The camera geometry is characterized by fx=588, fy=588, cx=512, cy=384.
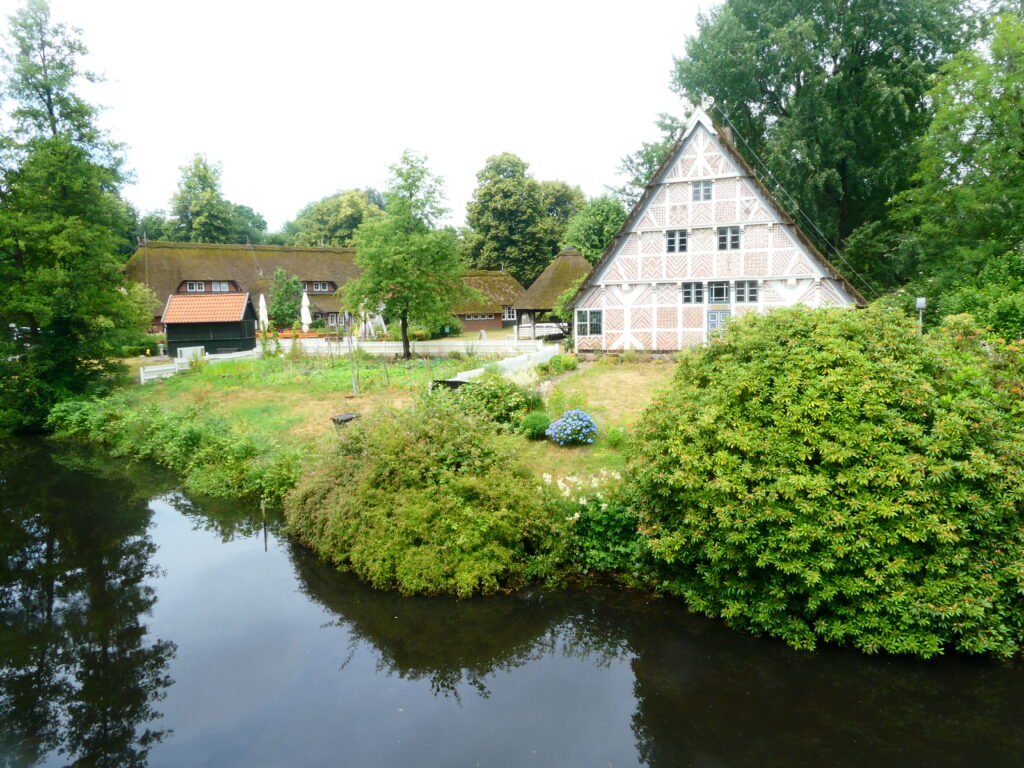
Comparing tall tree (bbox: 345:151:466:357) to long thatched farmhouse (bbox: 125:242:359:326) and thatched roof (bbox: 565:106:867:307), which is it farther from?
long thatched farmhouse (bbox: 125:242:359:326)

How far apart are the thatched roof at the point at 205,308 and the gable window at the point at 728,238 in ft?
88.4

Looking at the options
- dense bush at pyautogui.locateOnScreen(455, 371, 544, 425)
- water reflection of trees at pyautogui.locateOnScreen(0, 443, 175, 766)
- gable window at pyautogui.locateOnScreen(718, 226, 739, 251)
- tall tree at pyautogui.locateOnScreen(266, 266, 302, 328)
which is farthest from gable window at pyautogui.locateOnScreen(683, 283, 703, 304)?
tall tree at pyautogui.locateOnScreen(266, 266, 302, 328)

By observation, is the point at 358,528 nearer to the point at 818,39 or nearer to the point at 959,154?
the point at 959,154

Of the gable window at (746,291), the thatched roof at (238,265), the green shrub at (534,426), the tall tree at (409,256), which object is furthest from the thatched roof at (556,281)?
the green shrub at (534,426)

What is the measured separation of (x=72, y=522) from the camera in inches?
494

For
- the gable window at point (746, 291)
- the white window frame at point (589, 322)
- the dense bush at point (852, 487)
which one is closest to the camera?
the dense bush at point (852, 487)

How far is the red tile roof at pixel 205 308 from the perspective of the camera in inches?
1316

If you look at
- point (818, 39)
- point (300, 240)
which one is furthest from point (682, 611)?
point (300, 240)

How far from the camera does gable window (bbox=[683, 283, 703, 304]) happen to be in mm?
23438

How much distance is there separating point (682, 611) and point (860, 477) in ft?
9.95

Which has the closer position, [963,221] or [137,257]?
[963,221]

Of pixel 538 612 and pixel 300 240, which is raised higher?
pixel 300 240

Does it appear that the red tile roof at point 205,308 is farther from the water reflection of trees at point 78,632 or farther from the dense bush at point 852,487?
the dense bush at point 852,487

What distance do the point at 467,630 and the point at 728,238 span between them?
19.3 metres
